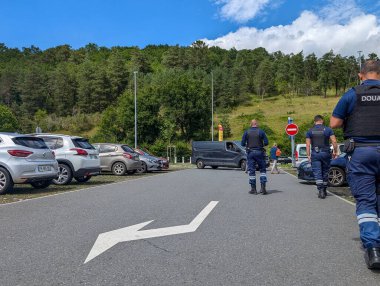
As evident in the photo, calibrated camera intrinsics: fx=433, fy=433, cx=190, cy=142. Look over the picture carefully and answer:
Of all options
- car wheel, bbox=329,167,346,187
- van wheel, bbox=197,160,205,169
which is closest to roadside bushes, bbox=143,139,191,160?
van wheel, bbox=197,160,205,169

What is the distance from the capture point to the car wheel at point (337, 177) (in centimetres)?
1352

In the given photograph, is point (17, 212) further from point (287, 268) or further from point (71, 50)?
point (71, 50)

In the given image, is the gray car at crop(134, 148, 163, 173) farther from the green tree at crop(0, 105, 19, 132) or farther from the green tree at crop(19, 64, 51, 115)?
the green tree at crop(19, 64, 51, 115)

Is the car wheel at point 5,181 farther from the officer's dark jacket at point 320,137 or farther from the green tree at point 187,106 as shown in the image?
the green tree at point 187,106

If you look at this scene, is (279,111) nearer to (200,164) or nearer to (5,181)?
(200,164)

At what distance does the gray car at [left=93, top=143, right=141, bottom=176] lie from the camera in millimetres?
20094

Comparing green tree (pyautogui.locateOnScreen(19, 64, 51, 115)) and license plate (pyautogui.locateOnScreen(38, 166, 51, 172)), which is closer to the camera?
license plate (pyautogui.locateOnScreen(38, 166, 51, 172))

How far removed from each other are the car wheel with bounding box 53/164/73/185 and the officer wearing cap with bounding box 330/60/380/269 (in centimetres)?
1087

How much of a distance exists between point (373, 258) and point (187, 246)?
2003 millimetres

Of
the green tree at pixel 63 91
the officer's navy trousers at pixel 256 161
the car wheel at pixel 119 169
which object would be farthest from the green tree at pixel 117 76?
the officer's navy trousers at pixel 256 161

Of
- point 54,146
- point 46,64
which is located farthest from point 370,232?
point 46,64

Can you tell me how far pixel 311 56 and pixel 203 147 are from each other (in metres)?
93.7

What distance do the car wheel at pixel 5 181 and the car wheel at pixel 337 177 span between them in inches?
369

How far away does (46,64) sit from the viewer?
140625 millimetres
